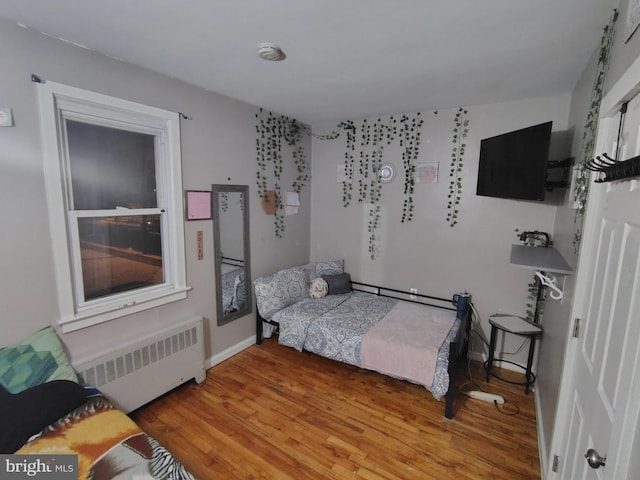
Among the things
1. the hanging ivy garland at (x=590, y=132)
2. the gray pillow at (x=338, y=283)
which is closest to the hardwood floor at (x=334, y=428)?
the gray pillow at (x=338, y=283)

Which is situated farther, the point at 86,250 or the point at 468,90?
the point at 468,90

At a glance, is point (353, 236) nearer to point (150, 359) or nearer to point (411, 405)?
point (411, 405)

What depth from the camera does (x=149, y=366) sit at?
2.33m

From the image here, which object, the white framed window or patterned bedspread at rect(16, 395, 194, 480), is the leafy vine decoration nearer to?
the white framed window

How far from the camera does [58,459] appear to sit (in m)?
1.29

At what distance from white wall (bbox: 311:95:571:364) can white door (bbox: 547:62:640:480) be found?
4.98ft

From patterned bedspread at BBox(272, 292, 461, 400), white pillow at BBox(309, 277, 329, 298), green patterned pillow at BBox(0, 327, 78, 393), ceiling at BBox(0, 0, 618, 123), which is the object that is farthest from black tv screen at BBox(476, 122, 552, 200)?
green patterned pillow at BBox(0, 327, 78, 393)

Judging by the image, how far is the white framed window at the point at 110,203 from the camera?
1906 mm

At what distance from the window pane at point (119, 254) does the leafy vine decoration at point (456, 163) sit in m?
2.80

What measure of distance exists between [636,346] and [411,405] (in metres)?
1.96

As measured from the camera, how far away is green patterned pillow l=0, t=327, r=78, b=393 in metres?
1.62

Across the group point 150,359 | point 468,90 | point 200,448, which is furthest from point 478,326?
point 150,359

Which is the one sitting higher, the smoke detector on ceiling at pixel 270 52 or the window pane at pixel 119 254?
the smoke detector on ceiling at pixel 270 52

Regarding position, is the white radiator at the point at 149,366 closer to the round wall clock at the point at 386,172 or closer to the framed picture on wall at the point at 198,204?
the framed picture on wall at the point at 198,204
